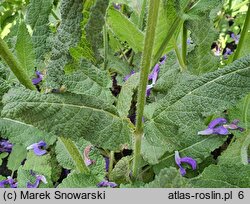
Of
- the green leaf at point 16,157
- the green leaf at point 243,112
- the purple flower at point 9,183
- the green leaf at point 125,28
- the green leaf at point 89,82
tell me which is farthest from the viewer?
the green leaf at point 16,157

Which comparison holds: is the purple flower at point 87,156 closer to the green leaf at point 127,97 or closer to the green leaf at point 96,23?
the green leaf at point 127,97

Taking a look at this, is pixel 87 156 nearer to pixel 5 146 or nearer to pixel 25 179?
pixel 25 179

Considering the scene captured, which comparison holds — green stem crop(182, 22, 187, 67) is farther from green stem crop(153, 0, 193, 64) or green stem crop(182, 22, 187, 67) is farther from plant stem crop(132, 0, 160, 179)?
plant stem crop(132, 0, 160, 179)

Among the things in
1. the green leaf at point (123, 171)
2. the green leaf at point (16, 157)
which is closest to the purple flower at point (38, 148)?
the green leaf at point (16, 157)

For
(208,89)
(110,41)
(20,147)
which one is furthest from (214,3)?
(20,147)

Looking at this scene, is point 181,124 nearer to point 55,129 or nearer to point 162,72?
point 55,129

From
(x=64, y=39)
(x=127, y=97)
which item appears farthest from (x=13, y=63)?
(x=127, y=97)
